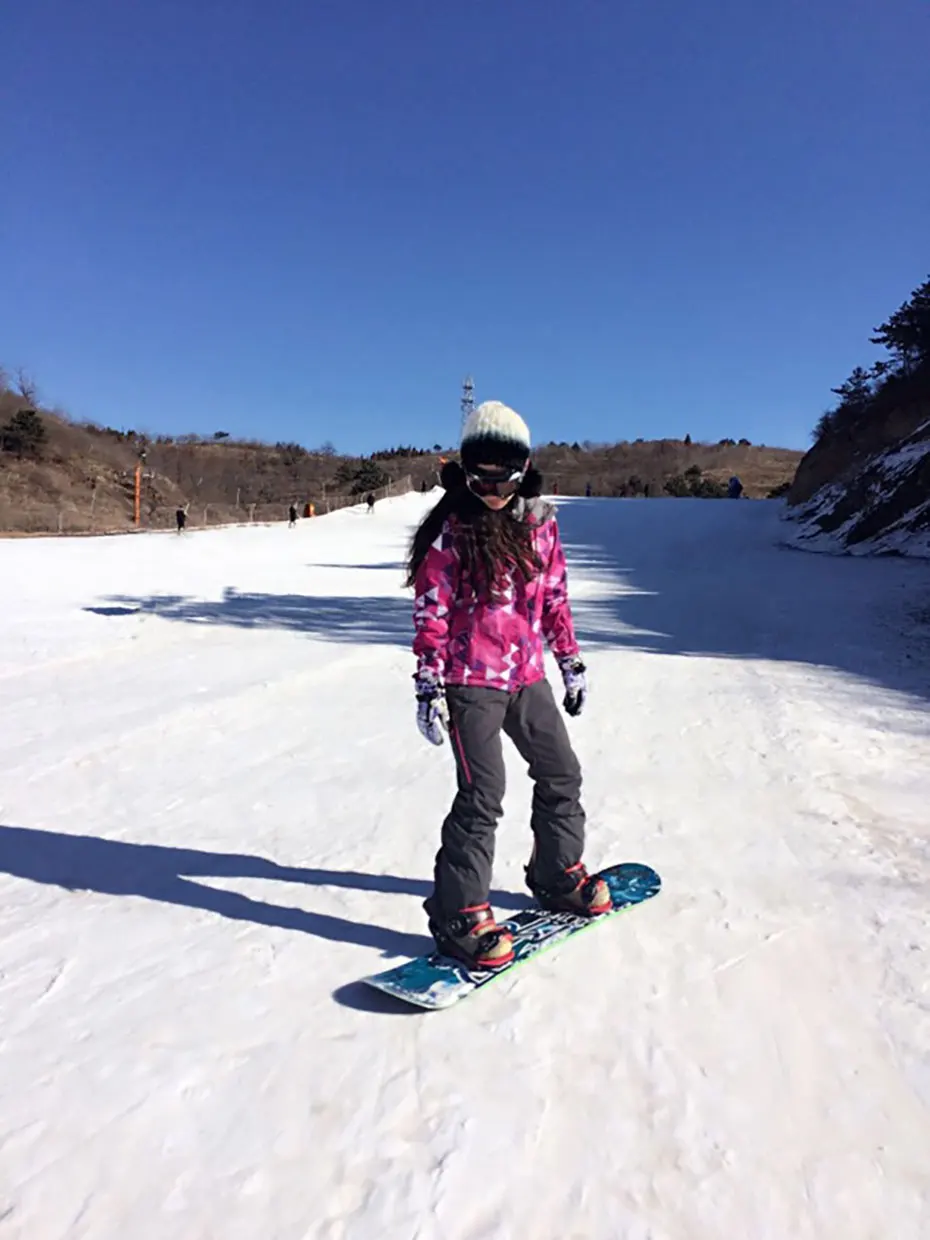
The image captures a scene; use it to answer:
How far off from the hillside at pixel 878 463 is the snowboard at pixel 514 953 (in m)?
13.5

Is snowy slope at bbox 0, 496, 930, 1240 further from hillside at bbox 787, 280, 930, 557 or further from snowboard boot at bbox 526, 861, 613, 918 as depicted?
hillside at bbox 787, 280, 930, 557

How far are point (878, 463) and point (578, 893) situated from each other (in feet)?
63.2

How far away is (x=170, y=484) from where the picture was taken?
6412 centimetres

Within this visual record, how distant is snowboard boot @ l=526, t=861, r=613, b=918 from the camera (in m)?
3.25

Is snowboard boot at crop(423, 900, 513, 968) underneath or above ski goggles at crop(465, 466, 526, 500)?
underneath

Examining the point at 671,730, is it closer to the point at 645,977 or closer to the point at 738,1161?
the point at 645,977

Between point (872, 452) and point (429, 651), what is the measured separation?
25132mm

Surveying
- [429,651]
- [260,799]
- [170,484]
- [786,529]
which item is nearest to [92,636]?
[260,799]

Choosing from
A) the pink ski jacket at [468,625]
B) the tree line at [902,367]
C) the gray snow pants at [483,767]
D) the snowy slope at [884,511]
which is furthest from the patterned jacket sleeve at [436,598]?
the tree line at [902,367]

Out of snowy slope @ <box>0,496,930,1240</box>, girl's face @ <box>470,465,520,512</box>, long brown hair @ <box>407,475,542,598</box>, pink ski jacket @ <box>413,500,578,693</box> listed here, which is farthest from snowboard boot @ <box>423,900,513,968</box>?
girl's face @ <box>470,465,520,512</box>

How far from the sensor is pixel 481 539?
292 cm

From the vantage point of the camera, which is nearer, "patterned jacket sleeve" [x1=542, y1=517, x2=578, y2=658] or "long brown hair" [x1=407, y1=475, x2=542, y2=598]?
"long brown hair" [x1=407, y1=475, x2=542, y2=598]

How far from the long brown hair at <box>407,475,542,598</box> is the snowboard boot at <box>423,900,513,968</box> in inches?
45.0

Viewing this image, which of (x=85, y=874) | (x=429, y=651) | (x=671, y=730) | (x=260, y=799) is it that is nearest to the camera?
(x=429, y=651)
